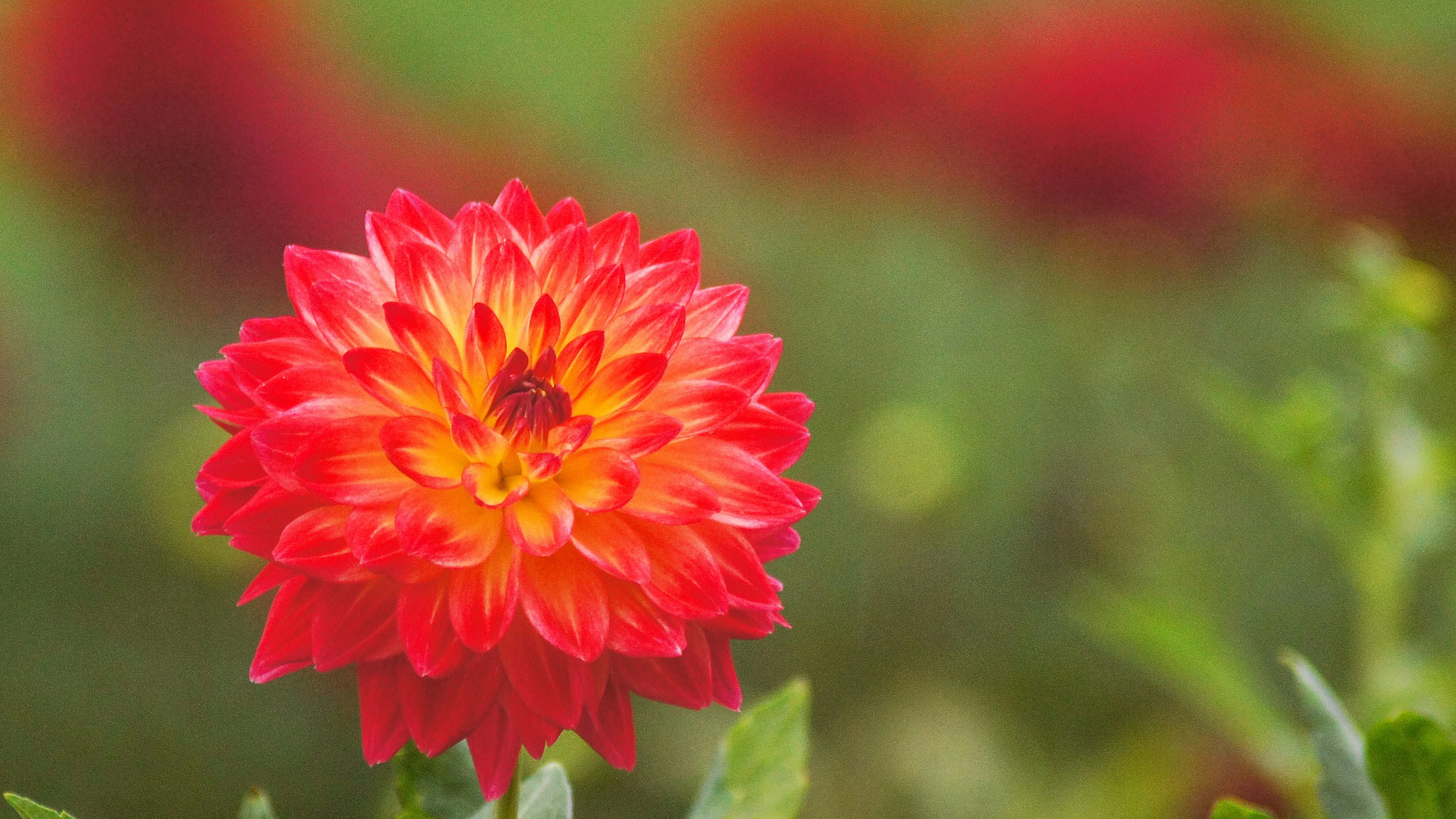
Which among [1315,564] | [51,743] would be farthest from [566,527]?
[1315,564]

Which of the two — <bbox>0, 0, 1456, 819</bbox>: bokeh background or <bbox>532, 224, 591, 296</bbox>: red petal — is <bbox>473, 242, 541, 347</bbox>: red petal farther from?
<bbox>0, 0, 1456, 819</bbox>: bokeh background

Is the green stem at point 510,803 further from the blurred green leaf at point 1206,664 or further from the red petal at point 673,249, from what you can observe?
the blurred green leaf at point 1206,664

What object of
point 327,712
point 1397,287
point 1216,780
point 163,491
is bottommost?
point 327,712

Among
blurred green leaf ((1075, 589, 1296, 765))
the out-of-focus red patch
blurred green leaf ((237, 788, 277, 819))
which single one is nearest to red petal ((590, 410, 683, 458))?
blurred green leaf ((237, 788, 277, 819))

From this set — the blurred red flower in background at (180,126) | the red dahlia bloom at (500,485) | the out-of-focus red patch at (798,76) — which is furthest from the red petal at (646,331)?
the out-of-focus red patch at (798,76)

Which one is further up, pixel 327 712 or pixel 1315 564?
pixel 1315 564

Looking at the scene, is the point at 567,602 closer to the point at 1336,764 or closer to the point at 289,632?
the point at 289,632

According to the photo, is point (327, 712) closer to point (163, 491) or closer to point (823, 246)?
point (163, 491)
